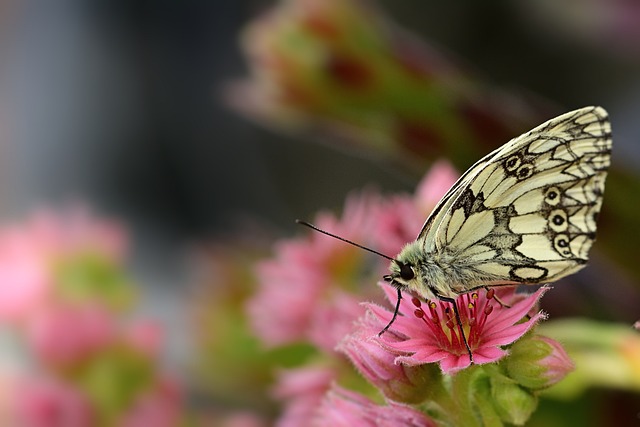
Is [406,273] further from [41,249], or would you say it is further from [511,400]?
[41,249]

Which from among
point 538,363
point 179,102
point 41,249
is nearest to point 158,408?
point 41,249

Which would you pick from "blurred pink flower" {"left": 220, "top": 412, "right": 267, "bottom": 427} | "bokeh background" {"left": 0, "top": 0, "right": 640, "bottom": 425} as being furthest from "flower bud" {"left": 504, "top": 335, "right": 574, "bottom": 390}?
"bokeh background" {"left": 0, "top": 0, "right": 640, "bottom": 425}

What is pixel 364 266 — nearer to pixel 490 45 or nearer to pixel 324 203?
pixel 324 203

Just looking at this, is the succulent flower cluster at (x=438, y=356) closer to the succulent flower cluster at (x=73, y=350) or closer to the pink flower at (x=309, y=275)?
the pink flower at (x=309, y=275)

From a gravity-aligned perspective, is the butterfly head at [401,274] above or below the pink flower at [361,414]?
above

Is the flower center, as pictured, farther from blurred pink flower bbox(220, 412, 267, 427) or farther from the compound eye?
blurred pink flower bbox(220, 412, 267, 427)

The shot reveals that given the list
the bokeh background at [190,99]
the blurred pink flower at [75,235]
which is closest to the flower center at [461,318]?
the blurred pink flower at [75,235]

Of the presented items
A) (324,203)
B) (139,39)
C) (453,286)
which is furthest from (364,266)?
(139,39)
